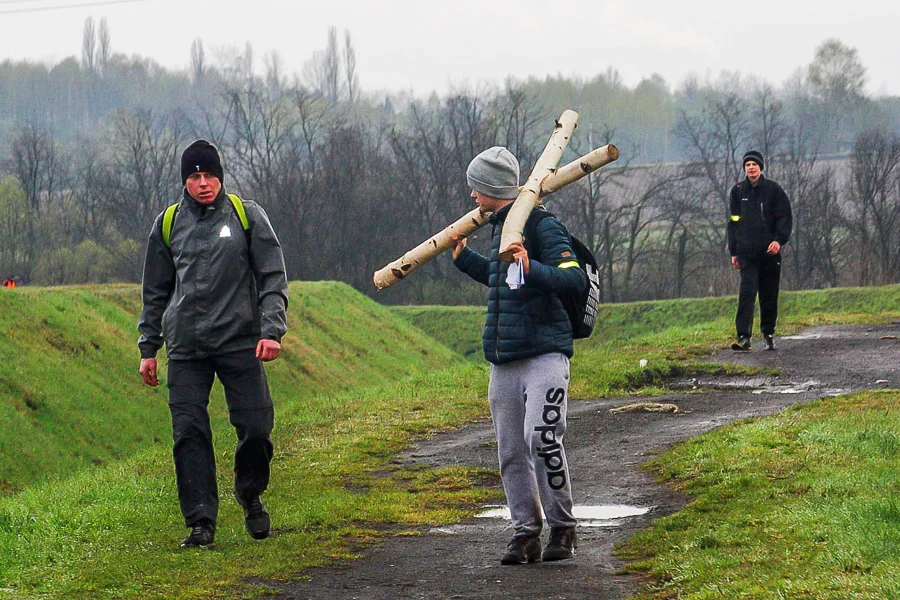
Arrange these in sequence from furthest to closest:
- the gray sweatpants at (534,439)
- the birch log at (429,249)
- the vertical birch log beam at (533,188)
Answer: the birch log at (429,249) → the gray sweatpants at (534,439) → the vertical birch log beam at (533,188)

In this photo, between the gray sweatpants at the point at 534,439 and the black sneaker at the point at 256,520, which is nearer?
the gray sweatpants at the point at 534,439

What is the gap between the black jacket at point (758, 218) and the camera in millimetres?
16094

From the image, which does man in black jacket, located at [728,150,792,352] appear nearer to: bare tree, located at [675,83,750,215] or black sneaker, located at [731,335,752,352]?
black sneaker, located at [731,335,752,352]

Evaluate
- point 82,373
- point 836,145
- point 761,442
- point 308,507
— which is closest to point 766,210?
point 761,442

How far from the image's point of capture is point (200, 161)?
7.67m

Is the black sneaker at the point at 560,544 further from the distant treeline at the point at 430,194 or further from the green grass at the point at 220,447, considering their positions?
the distant treeline at the point at 430,194

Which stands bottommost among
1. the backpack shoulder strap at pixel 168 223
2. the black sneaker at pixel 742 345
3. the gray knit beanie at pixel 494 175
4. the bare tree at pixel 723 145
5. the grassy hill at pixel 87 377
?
the grassy hill at pixel 87 377

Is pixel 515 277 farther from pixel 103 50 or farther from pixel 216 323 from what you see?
pixel 103 50

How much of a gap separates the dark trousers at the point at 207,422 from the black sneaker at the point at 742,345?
10740 millimetres

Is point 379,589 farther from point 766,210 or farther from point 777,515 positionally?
point 766,210

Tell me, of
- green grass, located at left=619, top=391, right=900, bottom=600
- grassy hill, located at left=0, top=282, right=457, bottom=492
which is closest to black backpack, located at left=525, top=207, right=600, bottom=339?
green grass, located at left=619, top=391, right=900, bottom=600

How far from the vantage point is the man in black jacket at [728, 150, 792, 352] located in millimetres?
16047

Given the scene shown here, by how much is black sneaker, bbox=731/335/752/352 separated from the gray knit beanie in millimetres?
11011

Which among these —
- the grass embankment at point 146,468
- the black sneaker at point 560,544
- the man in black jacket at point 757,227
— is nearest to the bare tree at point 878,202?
the grass embankment at point 146,468
